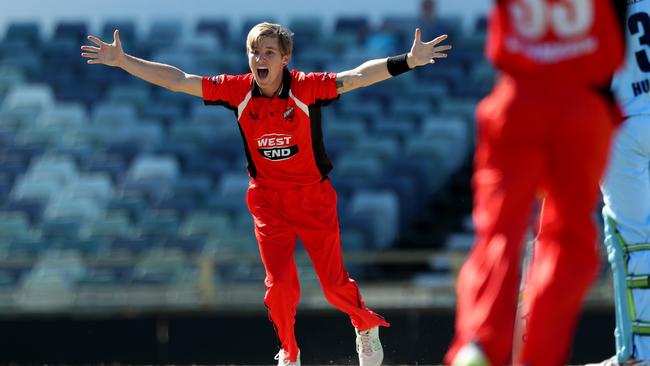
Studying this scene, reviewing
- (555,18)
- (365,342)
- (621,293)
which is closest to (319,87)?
(365,342)

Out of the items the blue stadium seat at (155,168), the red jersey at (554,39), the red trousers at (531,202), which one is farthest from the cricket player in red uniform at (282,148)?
the blue stadium seat at (155,168)

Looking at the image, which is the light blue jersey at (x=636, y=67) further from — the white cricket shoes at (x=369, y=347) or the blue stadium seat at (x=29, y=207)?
the blue stadium seat at (x=29, y=207)

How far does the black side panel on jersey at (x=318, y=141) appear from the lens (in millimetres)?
5551

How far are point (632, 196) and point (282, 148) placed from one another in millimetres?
1642

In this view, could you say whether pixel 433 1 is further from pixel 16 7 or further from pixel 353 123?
pixel 16 7

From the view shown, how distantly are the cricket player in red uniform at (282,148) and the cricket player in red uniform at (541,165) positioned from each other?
1.79m

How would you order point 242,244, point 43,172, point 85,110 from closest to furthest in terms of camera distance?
point 242,244 → point 43,172 → point 85,110

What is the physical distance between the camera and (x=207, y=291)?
34.3 feet

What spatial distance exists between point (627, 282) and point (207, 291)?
584 cm

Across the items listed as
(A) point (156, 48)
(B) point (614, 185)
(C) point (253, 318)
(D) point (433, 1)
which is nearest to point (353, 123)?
(D) point (433, 1)

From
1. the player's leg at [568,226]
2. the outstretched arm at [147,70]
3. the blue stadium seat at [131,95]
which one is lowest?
the blue stadium seat at [131,95]

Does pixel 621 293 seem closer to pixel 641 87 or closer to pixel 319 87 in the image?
pixel 641 87

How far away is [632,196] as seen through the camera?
509 centimetres

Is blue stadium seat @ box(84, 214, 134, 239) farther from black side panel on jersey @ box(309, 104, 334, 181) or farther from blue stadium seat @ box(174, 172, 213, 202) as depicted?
black side panel on jersey @ box(309, 104, 334, 181)
